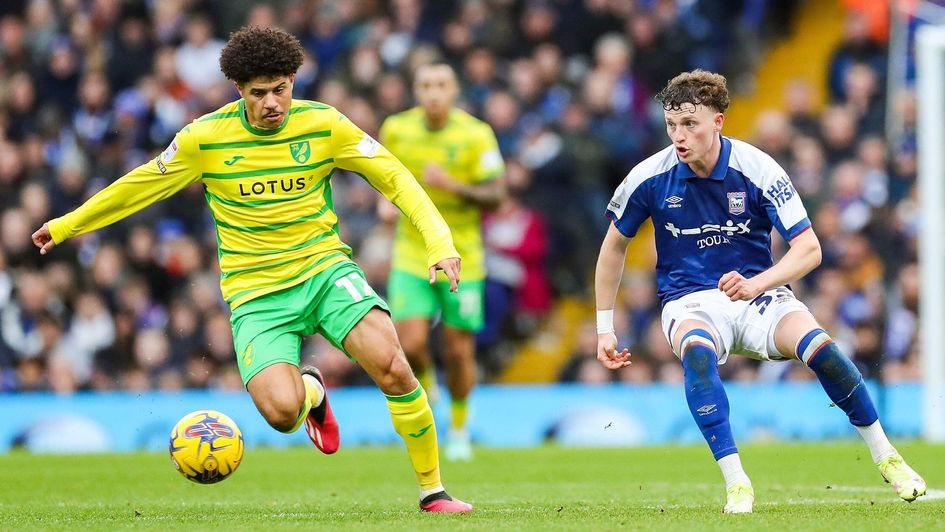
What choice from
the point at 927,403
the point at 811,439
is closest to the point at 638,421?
the point at 811,439

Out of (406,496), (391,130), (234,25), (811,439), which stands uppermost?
(234,25)

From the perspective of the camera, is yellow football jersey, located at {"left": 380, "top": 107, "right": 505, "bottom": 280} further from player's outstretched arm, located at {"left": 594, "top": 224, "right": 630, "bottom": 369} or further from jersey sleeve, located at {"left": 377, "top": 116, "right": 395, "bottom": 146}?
player's outstretched arm, located at {"left": 594, "top": 224, "right": 630, "bottom": 369}

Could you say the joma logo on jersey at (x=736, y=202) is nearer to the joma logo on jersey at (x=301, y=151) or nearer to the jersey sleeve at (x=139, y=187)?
the joma logo on jersey at (x=301, y=151)

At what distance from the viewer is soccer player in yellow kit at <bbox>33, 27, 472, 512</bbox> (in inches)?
273

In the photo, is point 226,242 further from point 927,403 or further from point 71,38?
point 71,38

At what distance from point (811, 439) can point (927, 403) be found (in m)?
1.11

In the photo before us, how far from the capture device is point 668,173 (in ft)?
23.3

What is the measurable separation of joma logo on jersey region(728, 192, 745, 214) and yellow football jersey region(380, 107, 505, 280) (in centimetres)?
414

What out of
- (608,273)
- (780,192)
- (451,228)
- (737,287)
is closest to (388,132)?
(451,228)

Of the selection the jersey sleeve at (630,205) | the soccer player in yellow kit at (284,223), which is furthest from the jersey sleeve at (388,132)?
the jersey sleeve at (630,205)

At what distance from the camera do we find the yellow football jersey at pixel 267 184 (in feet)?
23.2

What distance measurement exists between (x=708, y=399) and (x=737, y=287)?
0.57 m

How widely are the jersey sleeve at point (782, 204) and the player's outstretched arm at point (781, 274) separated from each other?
0.16 feet

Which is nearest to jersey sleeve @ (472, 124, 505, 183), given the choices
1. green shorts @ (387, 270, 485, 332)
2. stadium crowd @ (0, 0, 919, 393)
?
green shorts @ (387, 270, 485, 332)
